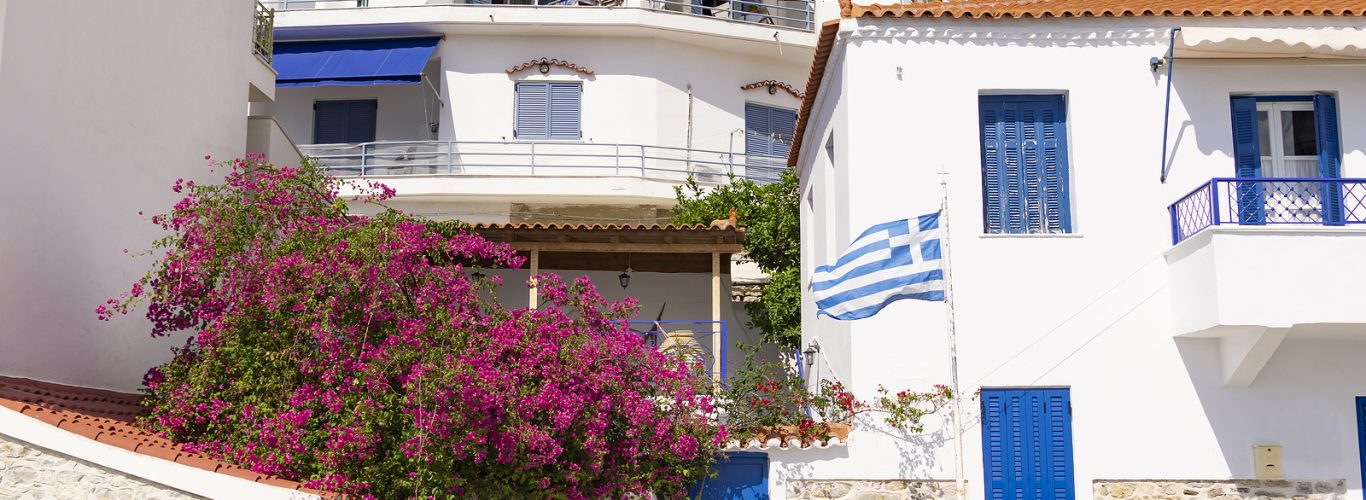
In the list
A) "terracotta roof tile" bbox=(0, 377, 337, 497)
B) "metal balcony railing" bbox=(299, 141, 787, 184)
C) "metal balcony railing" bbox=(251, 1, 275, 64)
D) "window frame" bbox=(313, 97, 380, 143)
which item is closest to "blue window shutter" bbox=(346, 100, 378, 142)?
"window frame" bbox=(313, 97, 380, 143)

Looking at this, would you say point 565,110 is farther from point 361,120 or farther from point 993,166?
point 993,166

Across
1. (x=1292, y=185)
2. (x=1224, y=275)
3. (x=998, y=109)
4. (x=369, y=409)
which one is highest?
(x=998, y=109)

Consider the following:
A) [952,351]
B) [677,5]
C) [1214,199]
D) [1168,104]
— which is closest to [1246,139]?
[1168,104]

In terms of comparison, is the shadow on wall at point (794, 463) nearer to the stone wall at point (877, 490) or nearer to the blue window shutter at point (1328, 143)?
the stone wall at point (877, 490)

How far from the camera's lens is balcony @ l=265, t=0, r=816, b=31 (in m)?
25.4

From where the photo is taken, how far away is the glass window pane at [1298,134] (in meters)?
12.8

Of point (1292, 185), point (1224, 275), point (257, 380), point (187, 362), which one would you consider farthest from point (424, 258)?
point (1292, 185)

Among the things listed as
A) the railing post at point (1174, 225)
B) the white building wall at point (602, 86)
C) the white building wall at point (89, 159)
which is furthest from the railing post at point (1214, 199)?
the white building wall at point (602, 86)

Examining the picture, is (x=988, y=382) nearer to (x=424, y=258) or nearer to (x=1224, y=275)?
(x=1224, y=275)

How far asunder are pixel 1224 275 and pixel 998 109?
298cm

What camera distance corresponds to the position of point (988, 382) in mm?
12117

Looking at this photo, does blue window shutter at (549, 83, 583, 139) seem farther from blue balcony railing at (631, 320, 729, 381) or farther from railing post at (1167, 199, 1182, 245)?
railing post at (1167, 199, 1182, 245)

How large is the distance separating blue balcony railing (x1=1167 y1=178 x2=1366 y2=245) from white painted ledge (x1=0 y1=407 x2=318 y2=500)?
8.87m

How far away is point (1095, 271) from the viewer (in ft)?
40.3
